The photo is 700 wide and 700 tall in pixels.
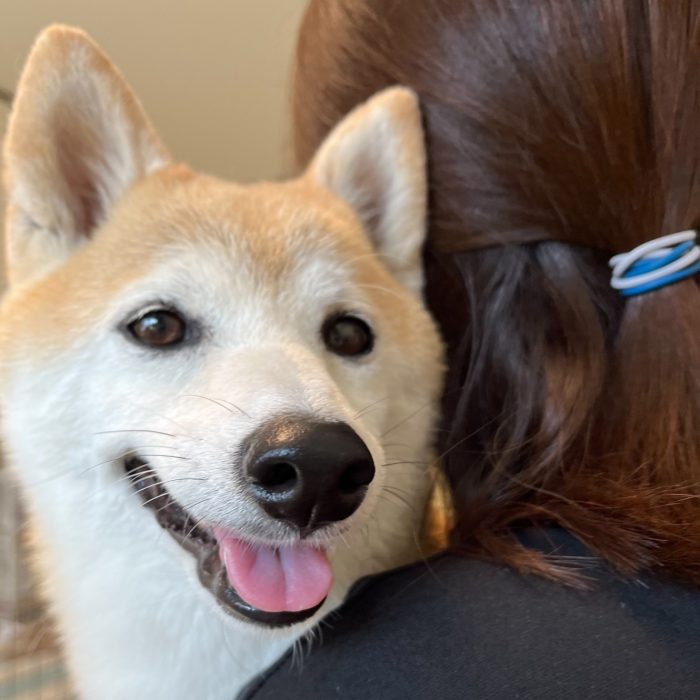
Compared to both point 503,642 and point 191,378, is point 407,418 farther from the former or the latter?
point 503,642

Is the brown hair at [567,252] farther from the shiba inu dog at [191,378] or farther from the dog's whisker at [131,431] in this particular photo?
the dog's whisker at [131,431]

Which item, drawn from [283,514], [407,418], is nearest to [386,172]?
[407,418]

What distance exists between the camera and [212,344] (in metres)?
0.96

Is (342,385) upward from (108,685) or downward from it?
upward

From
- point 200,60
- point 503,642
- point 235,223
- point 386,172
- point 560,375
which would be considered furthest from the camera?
point 200,60

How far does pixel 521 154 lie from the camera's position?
2.67ft

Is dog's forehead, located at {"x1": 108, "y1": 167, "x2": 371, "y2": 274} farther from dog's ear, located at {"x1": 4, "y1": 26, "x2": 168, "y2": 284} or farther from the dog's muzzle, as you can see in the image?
the dog's muzzle

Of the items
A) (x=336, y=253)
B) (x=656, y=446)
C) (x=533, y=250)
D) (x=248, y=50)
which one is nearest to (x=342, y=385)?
(x=336, y=253)

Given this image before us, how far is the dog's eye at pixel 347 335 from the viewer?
1030mm

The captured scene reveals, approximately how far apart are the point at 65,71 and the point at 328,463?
2.32ft

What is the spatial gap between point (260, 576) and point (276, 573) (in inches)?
0.7

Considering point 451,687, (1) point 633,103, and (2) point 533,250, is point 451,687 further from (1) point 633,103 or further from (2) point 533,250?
(1) point 633,103

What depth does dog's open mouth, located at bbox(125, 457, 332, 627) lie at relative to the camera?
80cm

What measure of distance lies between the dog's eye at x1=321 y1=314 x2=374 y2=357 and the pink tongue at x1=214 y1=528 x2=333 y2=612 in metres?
0.31
